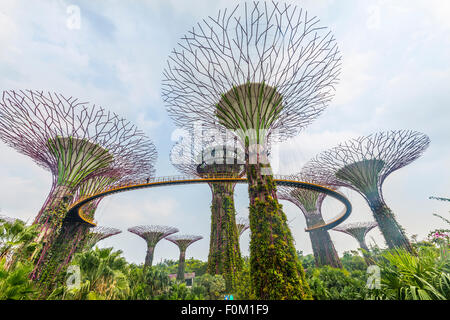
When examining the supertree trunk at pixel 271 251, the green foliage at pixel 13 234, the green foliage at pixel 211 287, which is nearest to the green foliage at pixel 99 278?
the green foliage at pixel 13 234

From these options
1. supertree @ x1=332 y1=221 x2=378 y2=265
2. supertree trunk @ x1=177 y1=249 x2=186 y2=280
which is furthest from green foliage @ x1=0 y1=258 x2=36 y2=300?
supertree @ x1=332 y1=221 x2=378 y2=265

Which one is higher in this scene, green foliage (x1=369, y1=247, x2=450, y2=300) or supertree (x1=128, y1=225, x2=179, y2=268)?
supertree (x1=128, y1=225, x2=179, y2=268)

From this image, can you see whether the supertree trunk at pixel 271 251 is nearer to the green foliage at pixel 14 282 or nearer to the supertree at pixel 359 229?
the green foliage at pixel 14 282

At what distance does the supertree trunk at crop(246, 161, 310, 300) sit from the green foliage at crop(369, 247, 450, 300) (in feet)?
9.01

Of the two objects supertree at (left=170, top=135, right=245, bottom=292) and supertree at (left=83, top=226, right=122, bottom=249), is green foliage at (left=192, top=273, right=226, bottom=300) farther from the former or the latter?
supertree at (left=83, top=226, right=122, bottom=249)

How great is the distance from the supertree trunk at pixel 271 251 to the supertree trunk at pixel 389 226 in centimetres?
1147

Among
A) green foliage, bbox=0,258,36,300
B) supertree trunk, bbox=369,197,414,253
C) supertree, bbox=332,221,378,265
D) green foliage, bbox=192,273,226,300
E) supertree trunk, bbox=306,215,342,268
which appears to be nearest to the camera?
green foliage, bbox=0,258,36,300

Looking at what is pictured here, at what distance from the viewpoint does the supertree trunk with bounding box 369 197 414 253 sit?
13.2 meters

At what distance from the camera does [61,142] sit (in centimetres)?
1371

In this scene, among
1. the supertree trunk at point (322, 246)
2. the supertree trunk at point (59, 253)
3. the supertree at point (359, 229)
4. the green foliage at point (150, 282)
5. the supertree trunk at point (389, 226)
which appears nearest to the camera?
the green foliage at point (150, 282)

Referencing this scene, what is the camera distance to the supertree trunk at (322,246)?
20.2 meters

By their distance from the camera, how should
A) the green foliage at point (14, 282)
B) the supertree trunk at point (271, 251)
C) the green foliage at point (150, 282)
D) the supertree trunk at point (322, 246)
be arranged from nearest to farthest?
the green foliage at point (14, 282) → the supertree trunk at point (271, 251) → the green foliage at point (150, 282) → the supertree trunk at point (322, 246)
